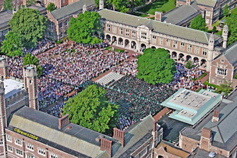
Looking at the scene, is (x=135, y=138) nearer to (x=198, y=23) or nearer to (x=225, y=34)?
(x=225, y=34)

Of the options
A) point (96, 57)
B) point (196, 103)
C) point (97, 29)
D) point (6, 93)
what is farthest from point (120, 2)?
point (6, 93)

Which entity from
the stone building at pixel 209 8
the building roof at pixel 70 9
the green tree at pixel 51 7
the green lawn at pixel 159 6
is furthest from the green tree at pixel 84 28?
the green lawn at pixel 159 6

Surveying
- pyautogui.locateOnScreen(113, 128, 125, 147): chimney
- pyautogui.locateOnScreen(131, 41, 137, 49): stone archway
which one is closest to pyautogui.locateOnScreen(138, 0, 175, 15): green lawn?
pyautogui.locateOnScreen(131, 41, 137, 49): stone archway

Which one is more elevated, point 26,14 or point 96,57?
point 26,14

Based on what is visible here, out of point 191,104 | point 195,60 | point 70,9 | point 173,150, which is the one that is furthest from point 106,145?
point 70,9

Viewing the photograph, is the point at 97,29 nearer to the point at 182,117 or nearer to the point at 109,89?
the point at 109,89

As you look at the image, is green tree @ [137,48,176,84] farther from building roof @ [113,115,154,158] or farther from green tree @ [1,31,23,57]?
green tree @ [1,31,23,57]
